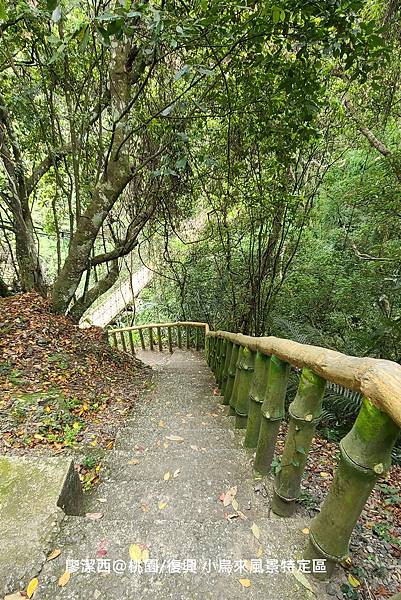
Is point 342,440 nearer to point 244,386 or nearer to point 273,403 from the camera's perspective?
point 273,403

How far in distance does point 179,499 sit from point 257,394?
2.23 ft

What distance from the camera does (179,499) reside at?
1.61 metres

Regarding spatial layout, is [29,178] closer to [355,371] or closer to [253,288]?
[253,288]

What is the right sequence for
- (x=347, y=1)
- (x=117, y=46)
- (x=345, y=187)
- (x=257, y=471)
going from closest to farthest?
(x=257, y=471)
(x=347, y=1)
(x=117, y=46)
(x=345, y=187)

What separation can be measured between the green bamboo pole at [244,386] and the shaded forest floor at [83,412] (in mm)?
356

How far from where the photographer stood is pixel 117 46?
3600 millimetres

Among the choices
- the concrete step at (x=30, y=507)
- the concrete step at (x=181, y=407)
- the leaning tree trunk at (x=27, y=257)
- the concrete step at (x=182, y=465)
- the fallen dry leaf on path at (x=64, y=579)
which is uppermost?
the leaning tree trunk at (x=27, y=257)

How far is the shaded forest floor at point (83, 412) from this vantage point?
4.31 feet

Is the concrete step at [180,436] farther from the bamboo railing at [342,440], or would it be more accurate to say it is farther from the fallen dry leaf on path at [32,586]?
the fallen dry leaf on path at [32,586]

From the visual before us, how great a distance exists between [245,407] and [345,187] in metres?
5.28

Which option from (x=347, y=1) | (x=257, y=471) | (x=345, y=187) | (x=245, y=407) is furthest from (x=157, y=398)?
(x=345, y=187)

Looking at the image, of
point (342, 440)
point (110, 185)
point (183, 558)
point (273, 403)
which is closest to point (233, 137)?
point (110, 185)

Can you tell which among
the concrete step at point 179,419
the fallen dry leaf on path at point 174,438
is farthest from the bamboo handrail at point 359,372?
the concrete step at point 179,419

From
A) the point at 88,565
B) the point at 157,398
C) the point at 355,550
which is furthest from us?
the point at 157,398
